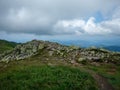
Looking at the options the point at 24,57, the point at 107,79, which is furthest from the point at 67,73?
the point at 24,57

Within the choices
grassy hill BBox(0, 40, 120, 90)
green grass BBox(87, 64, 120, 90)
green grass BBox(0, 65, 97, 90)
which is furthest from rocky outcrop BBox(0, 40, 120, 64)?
green grass BBox(0, 65, 97, 90)

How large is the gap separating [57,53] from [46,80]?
25.8 meters

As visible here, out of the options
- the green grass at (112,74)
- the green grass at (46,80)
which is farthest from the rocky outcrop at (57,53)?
the green grass at (46,80)

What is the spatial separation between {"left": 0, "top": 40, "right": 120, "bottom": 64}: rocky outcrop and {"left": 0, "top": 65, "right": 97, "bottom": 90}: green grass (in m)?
16.0

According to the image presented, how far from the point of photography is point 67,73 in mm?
40625

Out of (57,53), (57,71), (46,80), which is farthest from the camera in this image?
(57,53)

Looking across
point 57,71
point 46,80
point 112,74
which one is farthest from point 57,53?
point 46,80

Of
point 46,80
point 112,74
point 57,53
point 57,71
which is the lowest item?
point 112,74

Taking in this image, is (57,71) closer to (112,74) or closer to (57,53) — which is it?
(112,74)

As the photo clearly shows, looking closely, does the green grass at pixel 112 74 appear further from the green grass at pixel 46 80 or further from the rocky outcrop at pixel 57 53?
the green grass at pixel 46 80

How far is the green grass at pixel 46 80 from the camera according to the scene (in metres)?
33.6

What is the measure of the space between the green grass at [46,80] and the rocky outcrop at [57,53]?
15972mm

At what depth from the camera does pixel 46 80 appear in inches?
1411

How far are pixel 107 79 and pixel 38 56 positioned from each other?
908 inches
